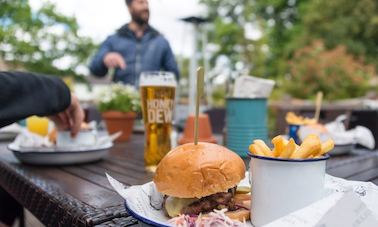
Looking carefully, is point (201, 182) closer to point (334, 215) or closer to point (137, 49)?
point (334, 215)

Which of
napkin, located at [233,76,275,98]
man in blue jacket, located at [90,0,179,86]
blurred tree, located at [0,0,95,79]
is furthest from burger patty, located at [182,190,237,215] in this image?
blurred tree, located at [0,0,95,79]

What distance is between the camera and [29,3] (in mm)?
7027

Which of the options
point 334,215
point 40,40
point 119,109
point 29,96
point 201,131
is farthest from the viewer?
point 40,40

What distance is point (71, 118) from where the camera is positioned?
1.39 metres

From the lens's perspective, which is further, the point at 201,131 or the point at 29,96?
the point at 201,131

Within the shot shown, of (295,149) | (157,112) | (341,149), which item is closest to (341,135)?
(341,149)

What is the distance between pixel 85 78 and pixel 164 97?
9803 millimetres

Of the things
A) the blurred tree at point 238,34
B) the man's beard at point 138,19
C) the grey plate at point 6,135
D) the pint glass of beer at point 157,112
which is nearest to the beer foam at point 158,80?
the pint glass of beer at point 157,112

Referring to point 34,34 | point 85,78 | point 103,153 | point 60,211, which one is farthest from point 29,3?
point 60,211

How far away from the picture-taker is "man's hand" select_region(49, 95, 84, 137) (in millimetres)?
1351

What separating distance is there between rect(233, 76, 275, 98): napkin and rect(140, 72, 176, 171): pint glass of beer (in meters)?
0.34

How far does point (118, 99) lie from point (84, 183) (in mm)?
990

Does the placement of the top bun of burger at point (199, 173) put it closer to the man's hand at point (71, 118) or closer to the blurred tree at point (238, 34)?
the man's hand at point (71, 118)

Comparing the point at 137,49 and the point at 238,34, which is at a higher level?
the point at 238,34
